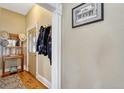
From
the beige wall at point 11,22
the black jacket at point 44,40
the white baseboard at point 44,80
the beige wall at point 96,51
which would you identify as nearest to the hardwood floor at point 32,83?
the white baseboard at point 44,80

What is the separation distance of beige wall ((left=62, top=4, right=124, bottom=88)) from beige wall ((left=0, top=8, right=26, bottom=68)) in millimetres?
3559

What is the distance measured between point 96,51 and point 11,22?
14.4ft

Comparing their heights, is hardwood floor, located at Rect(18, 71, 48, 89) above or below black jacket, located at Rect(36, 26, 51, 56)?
below

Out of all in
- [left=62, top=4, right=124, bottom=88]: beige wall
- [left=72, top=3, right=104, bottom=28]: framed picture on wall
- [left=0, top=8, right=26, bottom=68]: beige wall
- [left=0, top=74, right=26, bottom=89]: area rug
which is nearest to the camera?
[left=62, top=4, right=124, bottom=88]: beige wall

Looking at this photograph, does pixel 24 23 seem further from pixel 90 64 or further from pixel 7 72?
pixel 90 64

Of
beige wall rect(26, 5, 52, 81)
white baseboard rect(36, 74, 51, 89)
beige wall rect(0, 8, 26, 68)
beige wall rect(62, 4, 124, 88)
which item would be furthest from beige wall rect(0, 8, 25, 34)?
beige wall rect(62, 4, 124, 88)

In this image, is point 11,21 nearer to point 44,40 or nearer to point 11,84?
point 11,84

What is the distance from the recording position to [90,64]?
1.43 m

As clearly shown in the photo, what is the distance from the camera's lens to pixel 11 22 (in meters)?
4.82

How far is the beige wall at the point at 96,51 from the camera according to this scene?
1.14 m

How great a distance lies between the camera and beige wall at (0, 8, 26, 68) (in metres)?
4.56

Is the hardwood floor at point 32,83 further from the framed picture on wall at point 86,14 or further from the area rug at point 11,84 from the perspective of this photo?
the framed picture on wall at point 86,14

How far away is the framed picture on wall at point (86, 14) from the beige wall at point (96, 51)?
5cm

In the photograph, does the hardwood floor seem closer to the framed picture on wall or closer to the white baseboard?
the white baseboard
